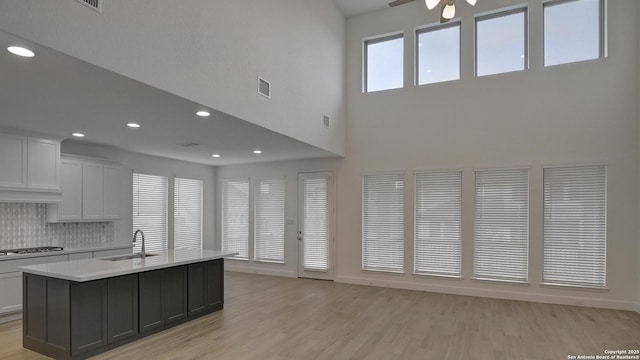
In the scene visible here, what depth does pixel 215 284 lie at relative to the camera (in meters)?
5.44

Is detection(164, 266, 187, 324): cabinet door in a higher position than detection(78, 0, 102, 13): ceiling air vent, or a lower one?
lower

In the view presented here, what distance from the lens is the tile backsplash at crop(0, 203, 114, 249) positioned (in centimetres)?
534

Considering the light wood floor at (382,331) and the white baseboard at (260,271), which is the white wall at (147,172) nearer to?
the white baseboard at (260,271)

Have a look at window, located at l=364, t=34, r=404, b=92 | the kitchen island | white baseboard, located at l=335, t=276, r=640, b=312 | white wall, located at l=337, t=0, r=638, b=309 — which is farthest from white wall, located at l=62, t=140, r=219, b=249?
window, located at l=364, t=34, r=404, b=92

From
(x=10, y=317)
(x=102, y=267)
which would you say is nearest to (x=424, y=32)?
(x=102, y=267)

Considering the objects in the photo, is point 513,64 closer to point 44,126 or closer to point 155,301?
point 155,301

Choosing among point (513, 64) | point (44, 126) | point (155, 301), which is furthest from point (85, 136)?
point (513, 64)

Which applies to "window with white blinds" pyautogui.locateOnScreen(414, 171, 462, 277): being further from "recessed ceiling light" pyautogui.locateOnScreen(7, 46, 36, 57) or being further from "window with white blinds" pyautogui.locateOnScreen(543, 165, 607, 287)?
"recessed ceiling light" pyautogui.locateOnScreen(7, 46, 36, 57)

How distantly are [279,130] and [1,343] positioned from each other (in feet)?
13.3

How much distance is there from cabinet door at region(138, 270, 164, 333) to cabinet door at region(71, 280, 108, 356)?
0.44 metres

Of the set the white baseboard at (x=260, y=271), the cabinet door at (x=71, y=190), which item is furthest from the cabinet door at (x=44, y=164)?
the white baseboard at (x=260, y=271)

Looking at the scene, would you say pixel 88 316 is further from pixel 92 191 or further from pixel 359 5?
pixel 359 5

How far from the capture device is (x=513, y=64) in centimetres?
638

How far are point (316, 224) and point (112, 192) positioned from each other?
3862 mm
